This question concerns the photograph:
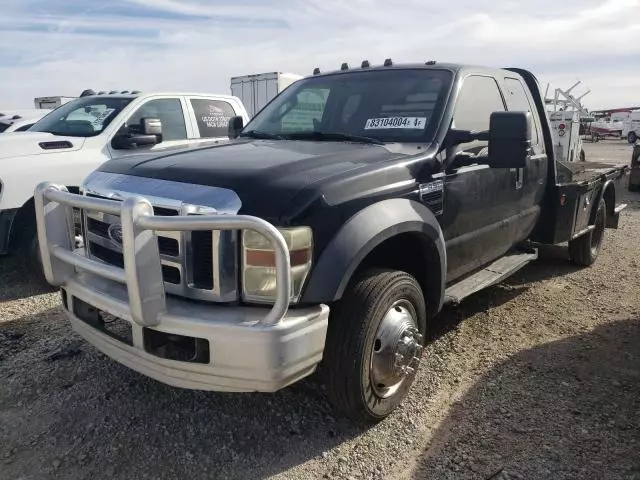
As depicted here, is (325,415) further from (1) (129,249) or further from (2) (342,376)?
(1) (129,249)

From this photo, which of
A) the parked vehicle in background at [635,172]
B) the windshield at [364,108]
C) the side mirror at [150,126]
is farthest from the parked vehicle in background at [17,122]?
the parked vehicle in background at [635,172]

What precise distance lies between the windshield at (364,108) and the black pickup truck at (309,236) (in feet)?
0.04

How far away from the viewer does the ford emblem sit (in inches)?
110

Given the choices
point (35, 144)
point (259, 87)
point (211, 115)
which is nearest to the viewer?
point (35, 144)

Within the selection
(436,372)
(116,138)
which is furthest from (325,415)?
(116,138)

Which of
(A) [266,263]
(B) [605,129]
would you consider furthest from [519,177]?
(B) [605,129]

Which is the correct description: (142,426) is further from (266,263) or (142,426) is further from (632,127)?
(632,127)

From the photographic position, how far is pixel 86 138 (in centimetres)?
555

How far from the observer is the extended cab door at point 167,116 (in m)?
5.96

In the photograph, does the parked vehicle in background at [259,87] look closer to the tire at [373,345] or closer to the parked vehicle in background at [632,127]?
the tire at [373,345]

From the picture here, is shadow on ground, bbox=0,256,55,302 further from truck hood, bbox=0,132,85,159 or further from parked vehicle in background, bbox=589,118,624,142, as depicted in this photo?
parked vehicle in background, bbox=589,118,624,142

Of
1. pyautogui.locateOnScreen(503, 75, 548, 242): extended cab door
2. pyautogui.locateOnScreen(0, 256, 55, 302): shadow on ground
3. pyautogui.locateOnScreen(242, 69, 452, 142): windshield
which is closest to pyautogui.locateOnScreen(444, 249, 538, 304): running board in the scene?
pyautogui.locateOnScreen(503, 75, 548, 242): extended cab door

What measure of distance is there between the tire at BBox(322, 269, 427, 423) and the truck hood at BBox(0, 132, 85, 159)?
379 cm

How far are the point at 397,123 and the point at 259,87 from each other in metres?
12.5
